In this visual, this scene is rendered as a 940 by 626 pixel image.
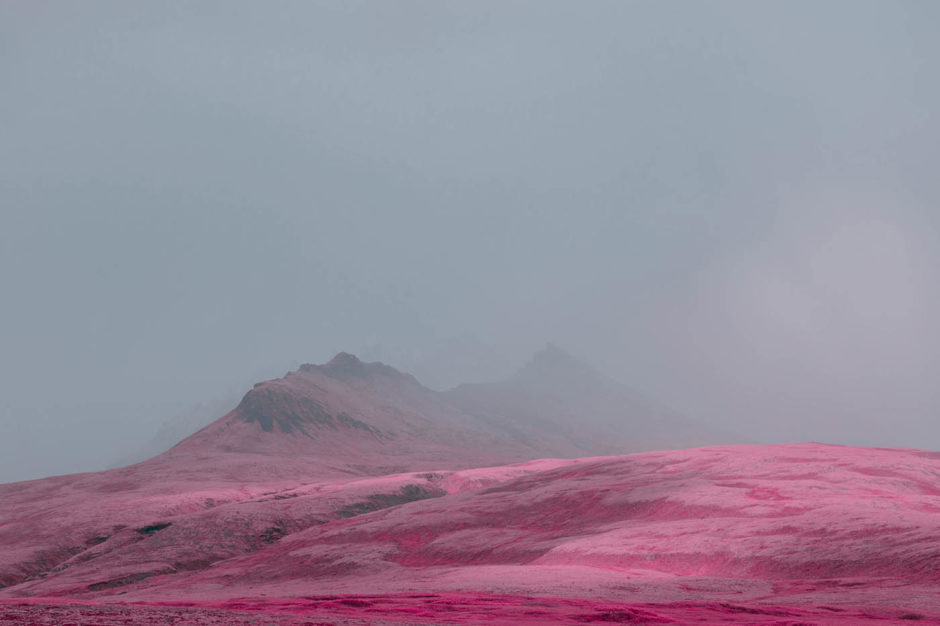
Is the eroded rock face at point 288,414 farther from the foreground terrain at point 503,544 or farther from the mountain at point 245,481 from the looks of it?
the foreground terrain at point 503,544

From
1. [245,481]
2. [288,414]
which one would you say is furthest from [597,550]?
[288,414]

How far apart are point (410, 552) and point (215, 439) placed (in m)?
107

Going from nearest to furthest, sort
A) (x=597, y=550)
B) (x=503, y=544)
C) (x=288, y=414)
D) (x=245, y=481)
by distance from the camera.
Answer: (x=597, y=550)
(x=503, y=544)
(x=245, y=481)
(x=288, y=414)

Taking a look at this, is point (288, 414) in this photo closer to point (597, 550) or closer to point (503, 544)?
point (503, 544)

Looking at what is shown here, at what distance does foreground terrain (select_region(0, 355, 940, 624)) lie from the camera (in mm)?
19500

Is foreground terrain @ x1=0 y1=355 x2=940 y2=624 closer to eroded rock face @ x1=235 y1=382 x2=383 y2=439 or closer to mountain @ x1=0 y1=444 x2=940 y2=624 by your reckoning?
mountain @ x1=0 y1=444 x2=940 y2=624

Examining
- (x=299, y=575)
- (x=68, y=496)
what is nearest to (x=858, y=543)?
(x=299, y=575)

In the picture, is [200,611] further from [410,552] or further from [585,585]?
[410,552]

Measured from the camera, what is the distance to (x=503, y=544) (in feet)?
144

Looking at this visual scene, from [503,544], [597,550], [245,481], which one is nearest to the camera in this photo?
[597,550]

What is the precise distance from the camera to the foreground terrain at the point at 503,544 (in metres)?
19.5

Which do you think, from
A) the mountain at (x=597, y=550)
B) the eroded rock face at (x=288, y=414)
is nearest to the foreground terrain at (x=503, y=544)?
the mountain at (x=597, y=550)

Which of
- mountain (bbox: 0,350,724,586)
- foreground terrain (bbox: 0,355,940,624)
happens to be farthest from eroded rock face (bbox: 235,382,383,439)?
foreground terrain (bbox: 0,355,940,624)

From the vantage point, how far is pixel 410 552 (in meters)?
47.0
